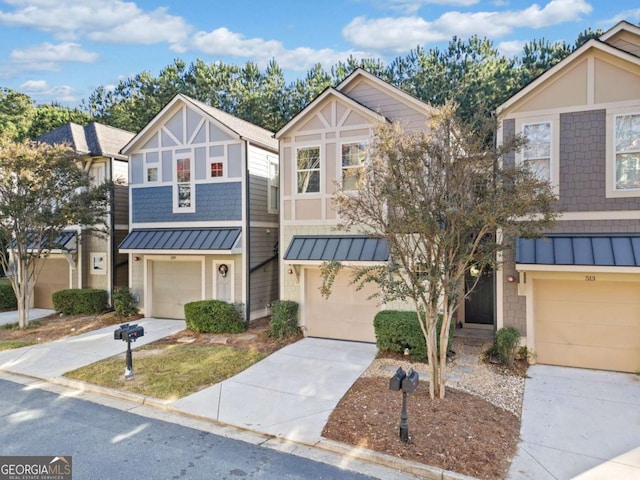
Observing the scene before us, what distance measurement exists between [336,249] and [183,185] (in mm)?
6398

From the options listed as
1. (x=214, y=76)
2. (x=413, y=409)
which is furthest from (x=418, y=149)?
(x=214, y=76)

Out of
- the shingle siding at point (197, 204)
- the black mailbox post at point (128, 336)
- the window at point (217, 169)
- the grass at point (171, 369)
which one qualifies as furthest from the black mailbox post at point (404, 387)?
the window at point (217, 169)

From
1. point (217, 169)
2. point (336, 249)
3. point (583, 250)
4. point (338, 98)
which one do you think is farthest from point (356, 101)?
point (583, 250)

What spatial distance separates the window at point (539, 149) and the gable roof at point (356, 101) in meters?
2.64

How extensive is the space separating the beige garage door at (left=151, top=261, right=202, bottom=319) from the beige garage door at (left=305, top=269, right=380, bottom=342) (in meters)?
4.53

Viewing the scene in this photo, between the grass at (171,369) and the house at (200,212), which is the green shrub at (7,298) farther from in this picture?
the grass at (171,369)

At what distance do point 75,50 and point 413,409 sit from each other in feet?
81.5

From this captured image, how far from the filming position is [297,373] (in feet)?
28.0

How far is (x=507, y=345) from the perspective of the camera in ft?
28.7

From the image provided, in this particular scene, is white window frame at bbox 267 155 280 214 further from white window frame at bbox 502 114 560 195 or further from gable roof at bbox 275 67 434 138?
white window frame at bbox 502 114 560 195

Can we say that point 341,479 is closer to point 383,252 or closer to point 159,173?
point 383,252

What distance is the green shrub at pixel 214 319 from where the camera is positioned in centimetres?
1220

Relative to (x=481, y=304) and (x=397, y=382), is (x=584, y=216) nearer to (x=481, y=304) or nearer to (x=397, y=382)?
(x=481, y=304)

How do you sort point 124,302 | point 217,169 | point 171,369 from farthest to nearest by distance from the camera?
1. point 124,302
2. point 217,169
3. point 171,369
